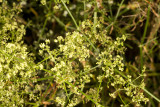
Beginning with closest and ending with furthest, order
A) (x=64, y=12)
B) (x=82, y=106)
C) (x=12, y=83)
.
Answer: (x=12, y=83)
(x=82, y=106)
(x=64, y=12)

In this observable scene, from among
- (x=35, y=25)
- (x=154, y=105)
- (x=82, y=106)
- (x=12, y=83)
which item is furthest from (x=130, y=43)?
(x=12, y=83)

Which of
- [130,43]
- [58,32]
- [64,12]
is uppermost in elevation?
[64,12]

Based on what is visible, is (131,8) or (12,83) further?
(131,8)

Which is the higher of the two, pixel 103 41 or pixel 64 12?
pixel 64 12

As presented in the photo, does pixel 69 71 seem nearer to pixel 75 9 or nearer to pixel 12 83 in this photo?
pixel 12 83

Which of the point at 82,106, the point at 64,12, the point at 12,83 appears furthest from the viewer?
the point at 64,12

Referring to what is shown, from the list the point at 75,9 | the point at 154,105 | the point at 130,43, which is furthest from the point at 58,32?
the point at 154,105

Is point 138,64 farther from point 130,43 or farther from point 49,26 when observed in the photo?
point 49,26

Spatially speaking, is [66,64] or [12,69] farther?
[66,64]

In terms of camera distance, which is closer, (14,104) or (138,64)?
(14,104)
